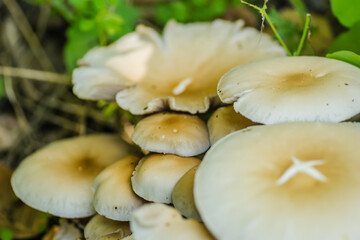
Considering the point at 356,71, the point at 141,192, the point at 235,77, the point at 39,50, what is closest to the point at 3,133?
the point at 39,50

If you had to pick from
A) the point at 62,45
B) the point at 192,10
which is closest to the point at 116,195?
the point at 192,10

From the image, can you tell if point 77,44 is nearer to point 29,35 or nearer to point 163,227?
point 29,35

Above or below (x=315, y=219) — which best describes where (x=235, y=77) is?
above

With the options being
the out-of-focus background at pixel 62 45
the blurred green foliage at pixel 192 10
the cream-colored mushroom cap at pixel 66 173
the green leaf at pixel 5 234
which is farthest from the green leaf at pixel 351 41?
the green leaf at pixel 5 234

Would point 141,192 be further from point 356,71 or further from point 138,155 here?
point 356,71

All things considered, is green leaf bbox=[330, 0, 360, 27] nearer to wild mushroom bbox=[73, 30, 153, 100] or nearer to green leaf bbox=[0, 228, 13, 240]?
wild mushroom bbox=[73, 30, 153, 100]

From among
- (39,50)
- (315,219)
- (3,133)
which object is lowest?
(3,133)
